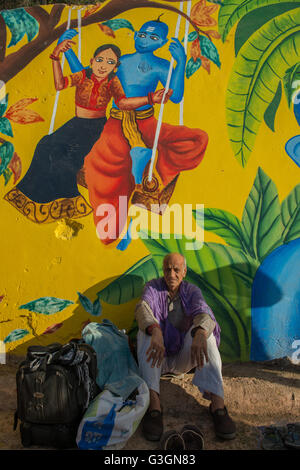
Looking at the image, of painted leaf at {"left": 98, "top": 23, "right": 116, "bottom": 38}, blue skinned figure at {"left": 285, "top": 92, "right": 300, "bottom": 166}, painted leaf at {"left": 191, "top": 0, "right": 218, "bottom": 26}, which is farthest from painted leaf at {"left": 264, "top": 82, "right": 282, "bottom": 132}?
painted leaf at {"left": 98, "top": 23, "right": 116, "bottom": 38}

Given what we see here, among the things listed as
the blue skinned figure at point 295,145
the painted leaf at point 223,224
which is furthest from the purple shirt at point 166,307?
the blue skinned figure at point 295,145

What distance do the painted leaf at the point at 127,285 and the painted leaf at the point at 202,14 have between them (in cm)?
192

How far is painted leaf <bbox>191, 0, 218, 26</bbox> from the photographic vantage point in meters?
3.46

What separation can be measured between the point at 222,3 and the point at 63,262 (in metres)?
2.41

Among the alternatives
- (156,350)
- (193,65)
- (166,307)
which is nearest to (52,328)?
(166,307)

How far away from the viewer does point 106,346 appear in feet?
9.85

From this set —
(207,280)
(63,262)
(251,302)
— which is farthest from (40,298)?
(251,302)

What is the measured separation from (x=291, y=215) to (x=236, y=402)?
4.89 feet

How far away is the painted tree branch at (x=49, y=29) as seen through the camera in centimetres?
347

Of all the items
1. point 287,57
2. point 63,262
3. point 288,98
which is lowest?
point 63,262

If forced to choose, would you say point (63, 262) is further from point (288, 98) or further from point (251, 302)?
point (288, 98)

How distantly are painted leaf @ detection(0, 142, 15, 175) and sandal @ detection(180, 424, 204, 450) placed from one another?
7.78ft

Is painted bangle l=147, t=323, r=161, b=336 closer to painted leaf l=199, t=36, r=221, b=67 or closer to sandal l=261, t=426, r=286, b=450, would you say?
sandal l=261, t=426, r=286, b=450
